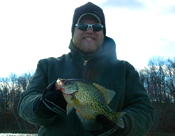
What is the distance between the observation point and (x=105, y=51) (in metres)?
3.69

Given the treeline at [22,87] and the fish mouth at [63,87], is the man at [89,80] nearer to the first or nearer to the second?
the fish mouth at [63,87]

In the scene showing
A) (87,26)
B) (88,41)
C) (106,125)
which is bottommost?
(106,125)

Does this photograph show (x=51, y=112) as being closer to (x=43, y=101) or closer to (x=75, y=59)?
(x=43, y=101)

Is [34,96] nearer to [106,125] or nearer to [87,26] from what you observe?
[106,125]

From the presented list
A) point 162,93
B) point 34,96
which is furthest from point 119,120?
point 162,93

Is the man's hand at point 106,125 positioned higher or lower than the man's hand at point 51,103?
lower

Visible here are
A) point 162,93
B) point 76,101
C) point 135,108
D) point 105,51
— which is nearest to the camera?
point 76,101

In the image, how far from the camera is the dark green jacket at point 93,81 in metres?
2.76

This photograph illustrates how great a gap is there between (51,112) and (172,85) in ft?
153

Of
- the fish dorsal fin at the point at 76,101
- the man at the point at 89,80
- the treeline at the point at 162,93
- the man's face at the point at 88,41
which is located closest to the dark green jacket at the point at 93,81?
the man at the point at 89,80

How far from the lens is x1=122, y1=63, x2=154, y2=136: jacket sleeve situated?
8.64ft

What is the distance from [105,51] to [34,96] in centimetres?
Answer: 171

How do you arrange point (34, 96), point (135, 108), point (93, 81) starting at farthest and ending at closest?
point (93, 81) → point (135, 108) → point (34, 96)

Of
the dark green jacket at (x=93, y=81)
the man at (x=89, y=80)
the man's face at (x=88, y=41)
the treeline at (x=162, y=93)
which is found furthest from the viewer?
the treeline at (x=162, y=93)
